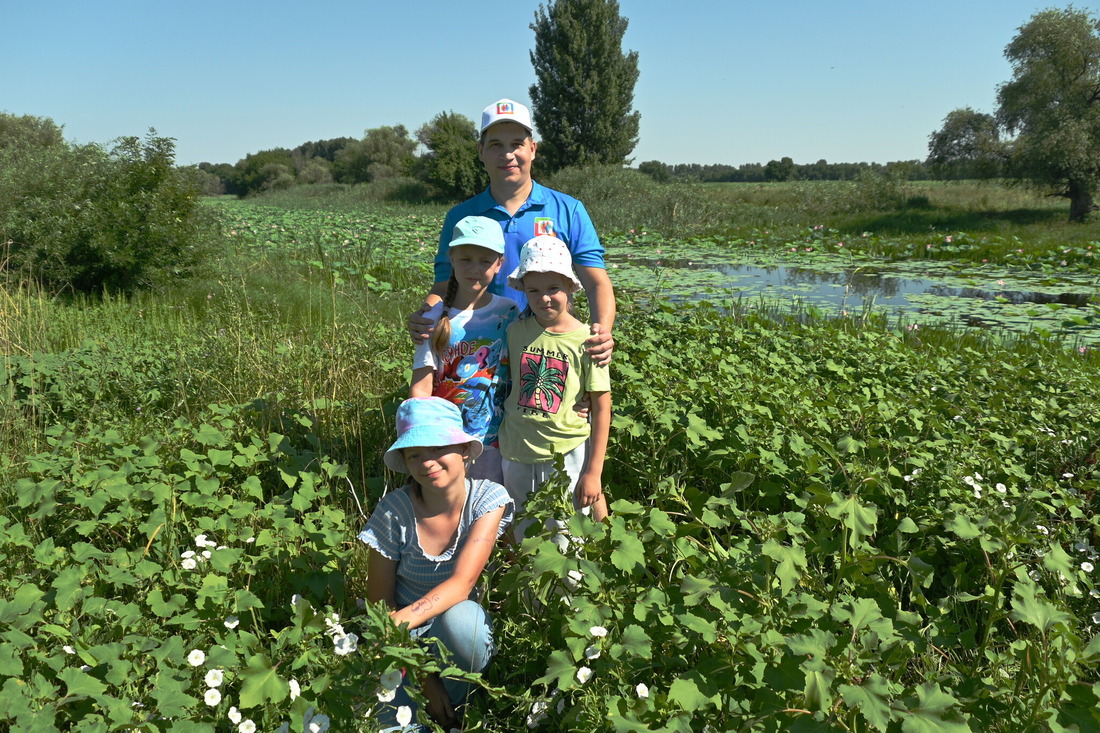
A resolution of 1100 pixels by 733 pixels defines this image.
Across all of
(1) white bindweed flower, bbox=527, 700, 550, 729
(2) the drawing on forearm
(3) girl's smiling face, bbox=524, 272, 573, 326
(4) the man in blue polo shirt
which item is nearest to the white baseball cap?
(4) the man in blue polo shirt

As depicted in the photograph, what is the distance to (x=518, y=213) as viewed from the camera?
290 centimetres

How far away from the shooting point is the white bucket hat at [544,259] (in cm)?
249

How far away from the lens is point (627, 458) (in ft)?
12.0

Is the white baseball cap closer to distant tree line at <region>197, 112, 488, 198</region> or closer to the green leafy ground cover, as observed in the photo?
the green leafy ground cover

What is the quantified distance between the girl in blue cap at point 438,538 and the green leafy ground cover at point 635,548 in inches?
5.8

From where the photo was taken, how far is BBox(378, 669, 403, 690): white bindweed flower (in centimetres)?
173

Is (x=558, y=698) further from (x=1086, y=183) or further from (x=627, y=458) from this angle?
(x=1086, y=183)

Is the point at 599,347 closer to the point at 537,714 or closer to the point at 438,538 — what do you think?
the point at 438,538

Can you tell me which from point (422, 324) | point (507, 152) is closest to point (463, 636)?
point (422, 324)

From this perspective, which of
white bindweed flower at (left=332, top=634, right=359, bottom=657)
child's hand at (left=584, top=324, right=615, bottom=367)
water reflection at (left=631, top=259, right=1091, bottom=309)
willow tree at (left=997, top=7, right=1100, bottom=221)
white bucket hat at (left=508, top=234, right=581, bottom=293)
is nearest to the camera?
white bindweed flower at (left=332, top=634, right=359, bottom=657)

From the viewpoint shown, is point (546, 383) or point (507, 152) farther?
point (507, 152)

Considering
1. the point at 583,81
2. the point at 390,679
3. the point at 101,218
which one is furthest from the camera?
the point at 583,81

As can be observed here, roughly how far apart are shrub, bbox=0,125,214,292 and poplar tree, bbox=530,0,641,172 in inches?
1036

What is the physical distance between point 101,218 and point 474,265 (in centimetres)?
698
